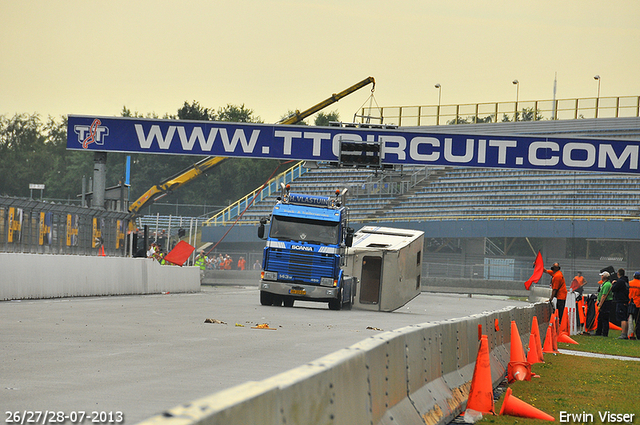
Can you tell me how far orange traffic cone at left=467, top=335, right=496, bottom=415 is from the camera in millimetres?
9203

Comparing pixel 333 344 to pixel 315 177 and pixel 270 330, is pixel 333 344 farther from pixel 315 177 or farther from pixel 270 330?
pixel 315 177

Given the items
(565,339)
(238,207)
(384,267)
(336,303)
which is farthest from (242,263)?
(565,339)

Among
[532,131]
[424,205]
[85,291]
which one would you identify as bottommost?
[85,291]

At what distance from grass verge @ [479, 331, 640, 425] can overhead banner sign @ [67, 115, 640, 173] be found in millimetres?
17447

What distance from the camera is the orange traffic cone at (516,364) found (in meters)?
12.1

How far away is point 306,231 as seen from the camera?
84.2 ft

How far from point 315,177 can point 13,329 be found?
174ft

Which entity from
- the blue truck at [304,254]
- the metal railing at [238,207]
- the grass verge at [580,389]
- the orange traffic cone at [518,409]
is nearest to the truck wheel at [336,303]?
the blue truck at [304,254]

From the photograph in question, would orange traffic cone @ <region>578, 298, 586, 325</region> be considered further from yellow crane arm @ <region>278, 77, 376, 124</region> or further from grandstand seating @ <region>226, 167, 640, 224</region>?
yellow crane arm @ <region>278, 77, 376, 124</region>

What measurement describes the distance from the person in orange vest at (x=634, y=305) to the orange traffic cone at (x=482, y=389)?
14439 mm

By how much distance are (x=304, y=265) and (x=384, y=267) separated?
11.1ft

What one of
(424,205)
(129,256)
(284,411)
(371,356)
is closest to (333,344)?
(371,356)

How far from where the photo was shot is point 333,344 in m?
13.8

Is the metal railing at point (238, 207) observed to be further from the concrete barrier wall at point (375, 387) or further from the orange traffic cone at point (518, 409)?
the orange traffic cone at point (518, 409)
